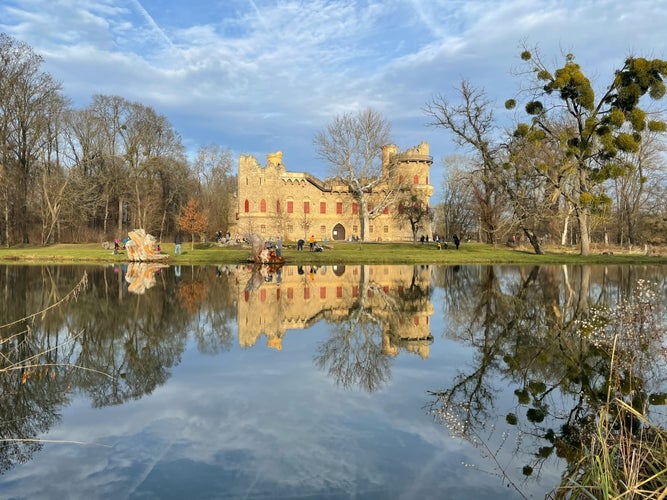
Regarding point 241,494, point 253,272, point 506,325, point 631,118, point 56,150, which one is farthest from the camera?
point 56,150

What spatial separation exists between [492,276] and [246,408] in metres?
18.1

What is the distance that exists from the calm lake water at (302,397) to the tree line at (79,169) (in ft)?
123

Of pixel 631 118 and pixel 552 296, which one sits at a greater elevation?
pixel 631 118

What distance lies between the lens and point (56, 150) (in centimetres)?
4941

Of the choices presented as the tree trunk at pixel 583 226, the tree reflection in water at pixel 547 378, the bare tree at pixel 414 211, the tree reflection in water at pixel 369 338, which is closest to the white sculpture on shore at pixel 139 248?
the tree reflection in water at pixel 369 338

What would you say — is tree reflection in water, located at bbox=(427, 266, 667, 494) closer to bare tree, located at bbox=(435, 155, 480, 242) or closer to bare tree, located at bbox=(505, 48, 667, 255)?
bare tree, located at bbox=(505, 48, 667, 255)

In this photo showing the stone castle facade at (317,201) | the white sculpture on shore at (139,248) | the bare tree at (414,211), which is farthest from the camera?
the stone castle facade at (317,201)

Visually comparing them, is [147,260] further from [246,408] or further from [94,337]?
[246,408]

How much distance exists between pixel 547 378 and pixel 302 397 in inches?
132

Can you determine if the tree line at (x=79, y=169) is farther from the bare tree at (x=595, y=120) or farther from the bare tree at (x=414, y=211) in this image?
the bare tree at (x=595, y=120)

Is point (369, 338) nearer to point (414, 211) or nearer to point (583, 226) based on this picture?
point (583, 226)

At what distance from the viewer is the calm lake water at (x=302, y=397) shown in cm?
425


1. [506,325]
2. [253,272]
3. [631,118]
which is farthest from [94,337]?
[631,118]

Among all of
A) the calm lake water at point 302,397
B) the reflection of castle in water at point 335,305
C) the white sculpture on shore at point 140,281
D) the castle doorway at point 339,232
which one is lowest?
the calm lake water at point 302,397
